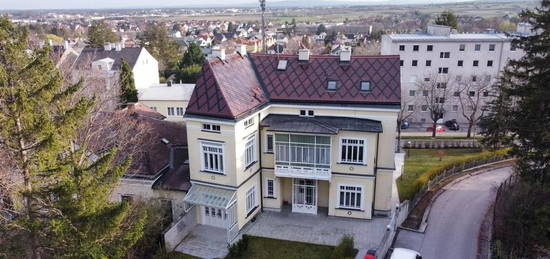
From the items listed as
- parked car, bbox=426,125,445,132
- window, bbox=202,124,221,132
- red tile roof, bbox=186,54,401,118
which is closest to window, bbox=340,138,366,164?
red tile roof, bbox=186,54,401,118

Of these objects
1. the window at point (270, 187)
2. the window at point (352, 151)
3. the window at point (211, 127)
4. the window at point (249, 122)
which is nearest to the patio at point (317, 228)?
the window at point (270, 187)

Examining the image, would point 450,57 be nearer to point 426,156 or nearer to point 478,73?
point 478,73

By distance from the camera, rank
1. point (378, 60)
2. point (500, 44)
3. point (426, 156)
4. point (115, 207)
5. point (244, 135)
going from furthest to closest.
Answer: point (500, 44)
point (426, 156)
point (378, 60)
point (244, 135)
point (115, 207)

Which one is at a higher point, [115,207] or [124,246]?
[115,207]

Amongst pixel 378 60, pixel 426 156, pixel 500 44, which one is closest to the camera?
pixel 378 60

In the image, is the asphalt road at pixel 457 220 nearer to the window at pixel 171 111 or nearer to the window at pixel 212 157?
the window at pixel 212 157

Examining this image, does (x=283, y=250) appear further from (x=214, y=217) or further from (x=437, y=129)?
(x=437, y=129)

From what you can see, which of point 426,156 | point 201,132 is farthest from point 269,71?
point 426,156
